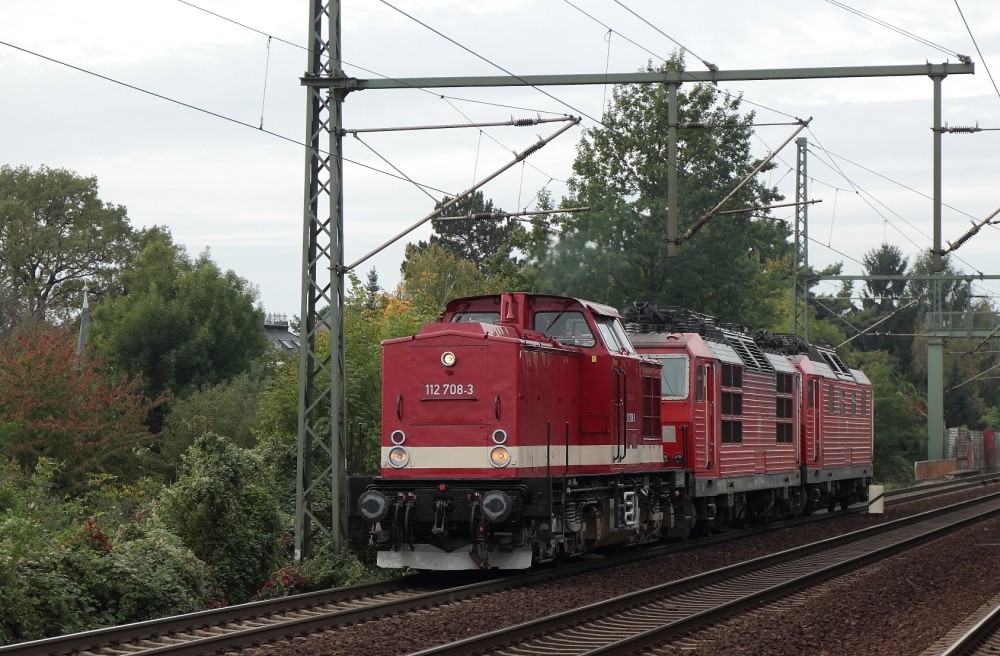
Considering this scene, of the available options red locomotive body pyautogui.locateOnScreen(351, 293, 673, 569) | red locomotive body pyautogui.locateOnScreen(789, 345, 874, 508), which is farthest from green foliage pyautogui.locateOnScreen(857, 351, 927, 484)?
red locomotive body pyautogui.locateOnScreen(351, 293, 673, 569)

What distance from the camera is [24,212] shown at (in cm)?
6831

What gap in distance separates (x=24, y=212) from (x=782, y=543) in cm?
5582

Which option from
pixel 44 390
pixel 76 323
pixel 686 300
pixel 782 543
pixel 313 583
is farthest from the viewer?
pixel 76 323

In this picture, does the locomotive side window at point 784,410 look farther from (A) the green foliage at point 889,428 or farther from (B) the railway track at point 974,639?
(A) the green foliage at point 889,428

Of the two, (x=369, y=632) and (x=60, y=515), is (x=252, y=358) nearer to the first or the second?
(x=60, y=515)

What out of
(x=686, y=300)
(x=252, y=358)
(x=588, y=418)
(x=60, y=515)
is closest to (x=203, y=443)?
(x=60, y=515)

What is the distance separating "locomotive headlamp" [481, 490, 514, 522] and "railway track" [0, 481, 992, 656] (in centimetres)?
93

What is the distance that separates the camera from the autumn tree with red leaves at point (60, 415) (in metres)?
32.7

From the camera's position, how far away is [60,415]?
33.5 metres

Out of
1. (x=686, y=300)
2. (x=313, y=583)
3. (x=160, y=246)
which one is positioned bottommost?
(x=313, y=583)

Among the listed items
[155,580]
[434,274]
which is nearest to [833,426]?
[155,580]

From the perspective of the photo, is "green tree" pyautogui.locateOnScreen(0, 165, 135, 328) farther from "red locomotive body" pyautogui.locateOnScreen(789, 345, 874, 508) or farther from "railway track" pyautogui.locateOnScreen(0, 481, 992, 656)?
"railway track" pyautogui.locateOnScreen(0, 481, 992, 656)

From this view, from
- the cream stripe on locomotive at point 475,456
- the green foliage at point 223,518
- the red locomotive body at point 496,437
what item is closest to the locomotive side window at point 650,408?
the red locomotive body at point 496,437

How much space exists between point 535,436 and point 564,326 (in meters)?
2.14
